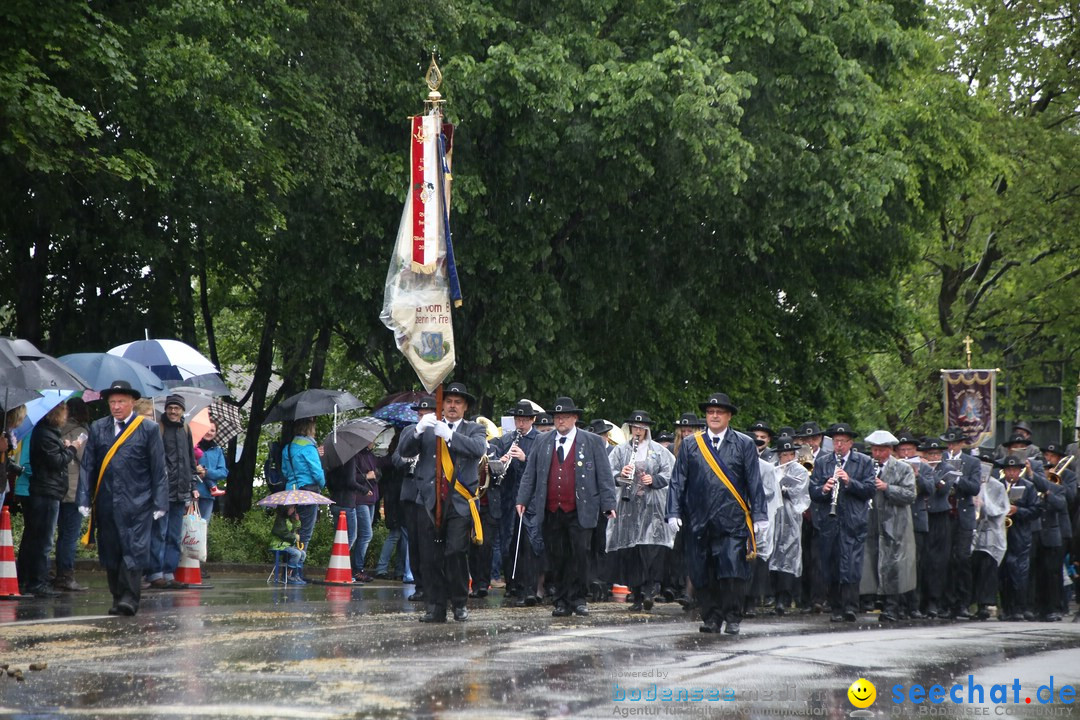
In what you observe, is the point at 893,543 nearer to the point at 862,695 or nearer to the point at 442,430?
the point at 442,430

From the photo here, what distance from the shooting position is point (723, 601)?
48.1 feet

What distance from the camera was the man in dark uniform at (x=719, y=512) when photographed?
1468cm

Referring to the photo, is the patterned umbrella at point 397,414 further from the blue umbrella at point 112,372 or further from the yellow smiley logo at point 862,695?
the yellow smiley logo at point 862,695

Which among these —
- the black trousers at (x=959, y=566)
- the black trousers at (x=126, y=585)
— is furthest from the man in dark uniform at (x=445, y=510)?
the black trousers at (x=959, y=566)

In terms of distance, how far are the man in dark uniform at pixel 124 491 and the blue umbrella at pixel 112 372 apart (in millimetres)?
3297

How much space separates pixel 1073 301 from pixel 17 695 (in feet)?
109

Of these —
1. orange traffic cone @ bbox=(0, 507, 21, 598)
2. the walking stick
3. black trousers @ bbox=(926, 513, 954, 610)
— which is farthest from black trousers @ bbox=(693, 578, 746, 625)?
orange traffic cone @ bbox=(0, 507, 21, 598)

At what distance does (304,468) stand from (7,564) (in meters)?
4.16

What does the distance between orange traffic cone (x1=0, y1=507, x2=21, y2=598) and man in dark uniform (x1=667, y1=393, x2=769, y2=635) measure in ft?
21.9

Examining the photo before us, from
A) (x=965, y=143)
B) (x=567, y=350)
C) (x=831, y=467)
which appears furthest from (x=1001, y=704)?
(x=965, y=143)

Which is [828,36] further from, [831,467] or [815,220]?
[831,467]

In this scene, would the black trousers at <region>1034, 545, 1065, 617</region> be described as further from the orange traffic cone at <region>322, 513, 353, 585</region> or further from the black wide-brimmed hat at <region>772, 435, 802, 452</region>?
the orange traffic cone at <region>322, 513, 353, 585</region>

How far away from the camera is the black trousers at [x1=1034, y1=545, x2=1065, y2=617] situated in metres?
20.1

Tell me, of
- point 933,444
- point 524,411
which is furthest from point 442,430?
point 933,444
